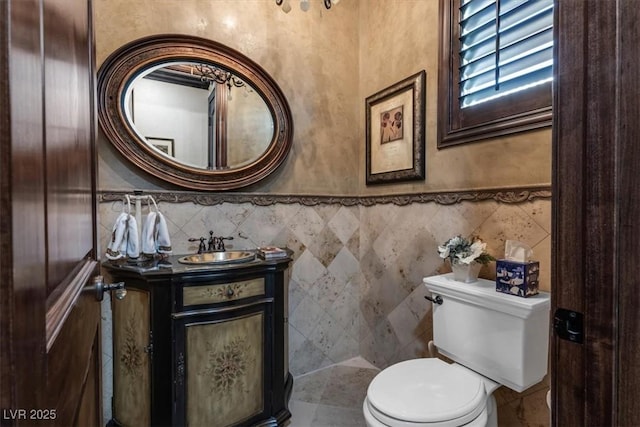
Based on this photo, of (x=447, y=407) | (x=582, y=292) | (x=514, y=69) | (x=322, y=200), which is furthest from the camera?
(x=322, y=200)

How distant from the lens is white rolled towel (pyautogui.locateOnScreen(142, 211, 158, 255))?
1470 mm

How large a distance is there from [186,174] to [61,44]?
128 centimetres

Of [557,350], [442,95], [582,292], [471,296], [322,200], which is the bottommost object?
[471,296]

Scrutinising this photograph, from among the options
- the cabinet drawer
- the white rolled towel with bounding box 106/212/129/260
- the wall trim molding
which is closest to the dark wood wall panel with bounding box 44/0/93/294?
the cabinet drawer

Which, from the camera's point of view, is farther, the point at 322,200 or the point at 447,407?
the point at 322,200

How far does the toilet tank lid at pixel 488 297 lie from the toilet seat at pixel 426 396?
1.00 feet

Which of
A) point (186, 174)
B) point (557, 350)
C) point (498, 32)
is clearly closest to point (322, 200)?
point (186, 174)

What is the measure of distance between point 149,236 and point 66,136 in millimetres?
1027

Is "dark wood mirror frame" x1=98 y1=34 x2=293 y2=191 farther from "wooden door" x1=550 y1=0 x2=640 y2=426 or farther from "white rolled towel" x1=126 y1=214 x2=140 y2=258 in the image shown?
"wooden door" x1=550 y1=0 x2=640 y2=426

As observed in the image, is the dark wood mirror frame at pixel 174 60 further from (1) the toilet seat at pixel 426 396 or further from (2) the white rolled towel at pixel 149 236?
(1) the toilet seat at pixel 426 396

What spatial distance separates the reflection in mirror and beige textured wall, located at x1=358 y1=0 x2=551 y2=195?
86cm

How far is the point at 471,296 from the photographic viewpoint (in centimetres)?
129

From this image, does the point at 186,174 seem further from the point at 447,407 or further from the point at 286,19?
the point at 447,407

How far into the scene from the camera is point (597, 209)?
0.46m
